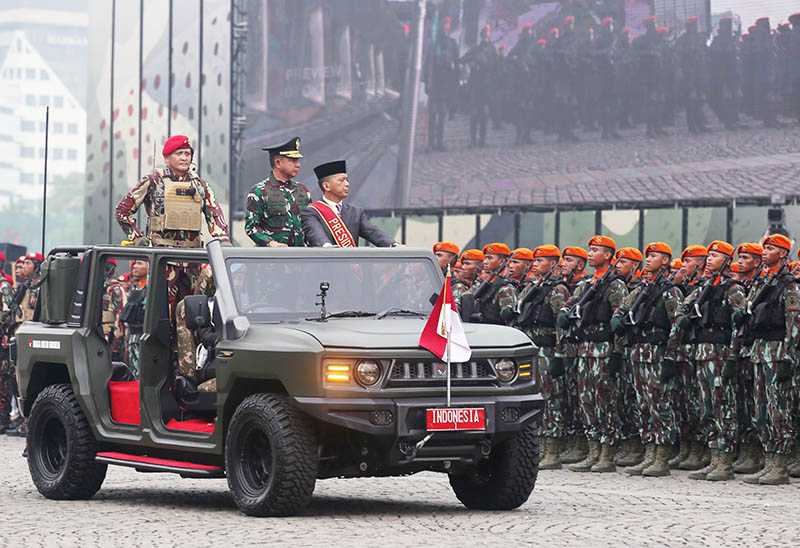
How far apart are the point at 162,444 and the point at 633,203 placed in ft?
97.9

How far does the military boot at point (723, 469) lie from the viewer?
1694 cm

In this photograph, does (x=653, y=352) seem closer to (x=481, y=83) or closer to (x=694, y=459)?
(x=694, y=459)

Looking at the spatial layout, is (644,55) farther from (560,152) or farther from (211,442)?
(211,442)

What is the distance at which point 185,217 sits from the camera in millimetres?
14883

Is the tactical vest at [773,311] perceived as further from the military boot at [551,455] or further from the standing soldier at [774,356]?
the military boot at [551,455]

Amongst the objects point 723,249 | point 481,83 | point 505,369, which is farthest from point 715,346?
point 481,83

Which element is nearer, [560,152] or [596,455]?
[596,455]

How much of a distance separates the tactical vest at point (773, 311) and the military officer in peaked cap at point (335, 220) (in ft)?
12.1

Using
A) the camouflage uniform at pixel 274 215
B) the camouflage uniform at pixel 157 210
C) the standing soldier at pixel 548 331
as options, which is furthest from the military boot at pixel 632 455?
the camouflage uniform at pixel 157 210

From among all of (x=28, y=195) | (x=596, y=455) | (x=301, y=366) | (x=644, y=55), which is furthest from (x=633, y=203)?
(x=28, y=195)

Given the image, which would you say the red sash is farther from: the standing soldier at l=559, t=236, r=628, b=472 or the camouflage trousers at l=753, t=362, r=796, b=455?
the standing soldier at l=559, t=236, r=628, b=472

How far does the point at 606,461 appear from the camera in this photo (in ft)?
59.9

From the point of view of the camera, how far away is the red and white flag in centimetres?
1217

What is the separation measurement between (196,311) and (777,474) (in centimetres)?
608
